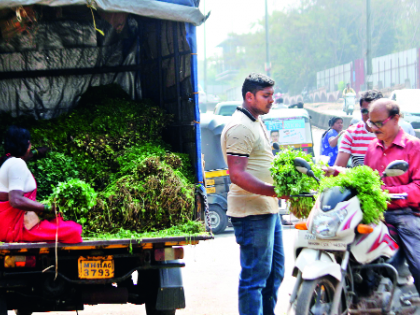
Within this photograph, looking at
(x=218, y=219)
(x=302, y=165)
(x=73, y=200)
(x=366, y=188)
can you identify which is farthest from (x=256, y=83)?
(x=218, y=219)

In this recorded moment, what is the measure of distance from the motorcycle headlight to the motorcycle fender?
0.49 ft

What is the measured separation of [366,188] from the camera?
3791 mm

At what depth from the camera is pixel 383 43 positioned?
45969 mm

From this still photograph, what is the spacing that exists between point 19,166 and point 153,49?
3195mm

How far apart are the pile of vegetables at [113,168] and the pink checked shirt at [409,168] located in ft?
5.22

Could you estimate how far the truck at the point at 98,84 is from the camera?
4438 mm

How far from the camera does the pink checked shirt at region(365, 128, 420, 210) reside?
4.09 meters

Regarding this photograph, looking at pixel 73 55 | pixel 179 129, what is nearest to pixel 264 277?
pixel 179 129

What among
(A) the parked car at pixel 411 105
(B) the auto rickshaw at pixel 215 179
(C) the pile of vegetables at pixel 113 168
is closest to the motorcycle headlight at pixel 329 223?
(C) the pile of vegetables at pixel 113 168

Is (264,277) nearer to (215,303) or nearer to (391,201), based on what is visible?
(391,201)

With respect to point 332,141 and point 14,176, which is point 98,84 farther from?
point 332,141

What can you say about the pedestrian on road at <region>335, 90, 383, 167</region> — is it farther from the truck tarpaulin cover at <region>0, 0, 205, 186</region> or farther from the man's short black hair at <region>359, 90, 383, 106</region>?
the truck tarpaulin cover at <region>0, 0, 205, 186</region>

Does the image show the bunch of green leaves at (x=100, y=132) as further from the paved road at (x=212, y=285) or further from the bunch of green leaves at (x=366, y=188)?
the bunch of green leaves at (x=366, y=188)

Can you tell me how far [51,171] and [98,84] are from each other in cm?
232
